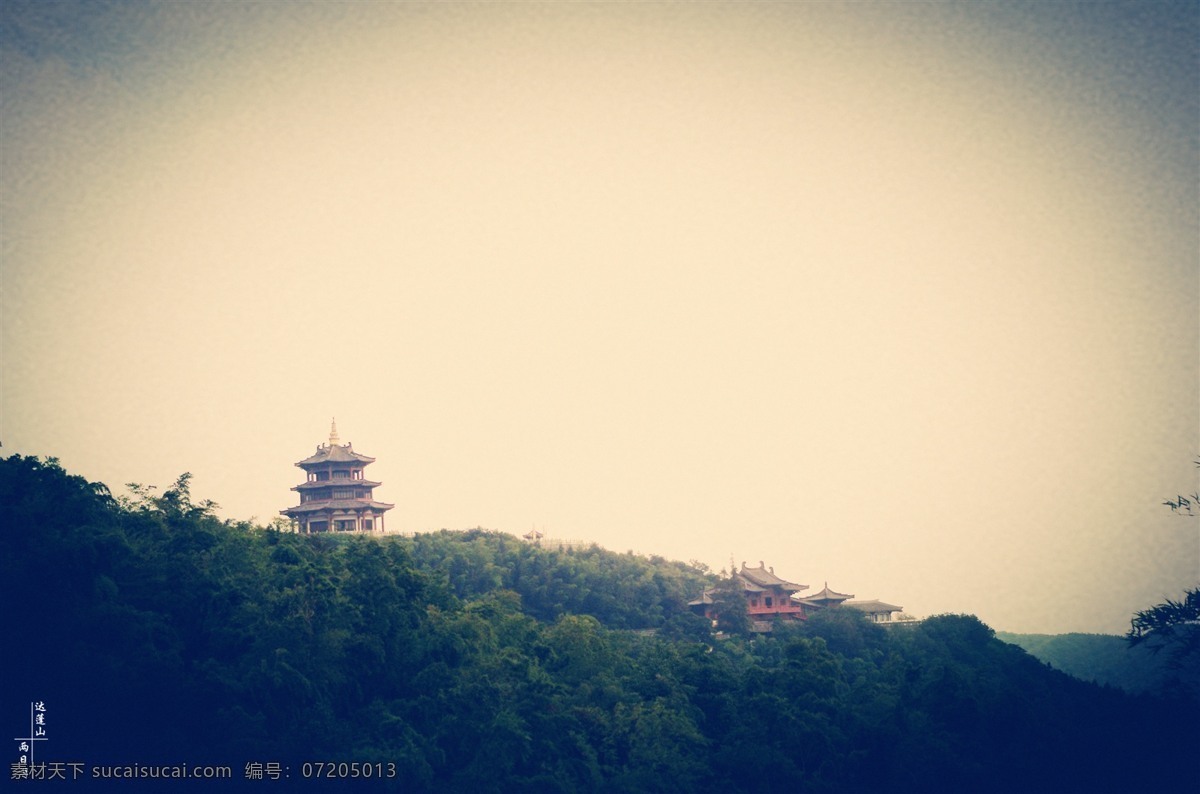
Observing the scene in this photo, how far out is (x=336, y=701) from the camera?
95.6 ft

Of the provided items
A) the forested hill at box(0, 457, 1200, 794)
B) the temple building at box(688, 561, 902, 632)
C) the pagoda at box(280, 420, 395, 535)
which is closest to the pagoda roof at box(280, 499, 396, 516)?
the pagoda at box(280, 420, 395, 535)

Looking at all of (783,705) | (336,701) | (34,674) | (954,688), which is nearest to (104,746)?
(34,674)

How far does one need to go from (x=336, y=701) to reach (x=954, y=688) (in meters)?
19.0

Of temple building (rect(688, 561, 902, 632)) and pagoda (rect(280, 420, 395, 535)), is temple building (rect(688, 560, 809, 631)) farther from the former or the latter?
pagoda (rect(280, 420, 395, 535))

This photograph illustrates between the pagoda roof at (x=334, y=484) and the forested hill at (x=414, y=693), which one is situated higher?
the pagoda roof at (x=334, y=484)

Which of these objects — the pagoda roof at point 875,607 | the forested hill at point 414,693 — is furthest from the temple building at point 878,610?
the forested hill at point 414,693

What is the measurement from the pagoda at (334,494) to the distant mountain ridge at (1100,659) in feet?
127

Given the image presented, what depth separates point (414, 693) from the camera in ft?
101

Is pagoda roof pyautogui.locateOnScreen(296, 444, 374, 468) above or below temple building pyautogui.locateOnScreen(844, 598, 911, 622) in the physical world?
above

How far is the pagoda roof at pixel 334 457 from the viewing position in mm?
68062

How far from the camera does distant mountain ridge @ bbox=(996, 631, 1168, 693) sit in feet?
229

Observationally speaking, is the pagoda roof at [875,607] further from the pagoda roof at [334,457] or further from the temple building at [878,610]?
the pagoda roof at [334,457]

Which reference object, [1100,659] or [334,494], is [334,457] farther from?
[1100,659]

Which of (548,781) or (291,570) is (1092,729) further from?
(291,570)
